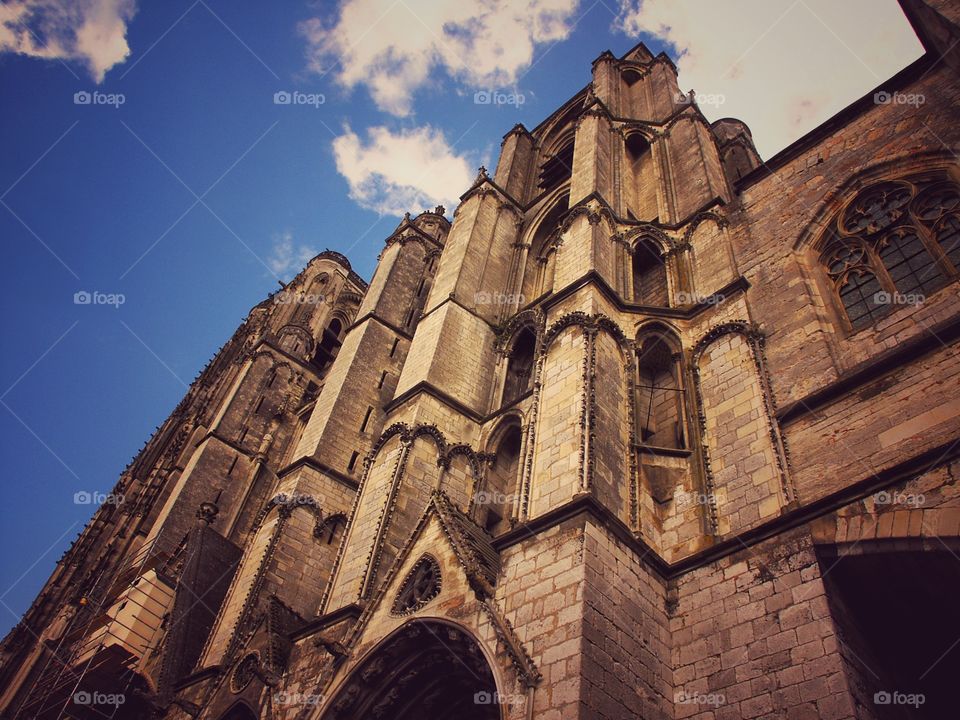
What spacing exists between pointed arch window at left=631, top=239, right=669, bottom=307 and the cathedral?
0.28ft

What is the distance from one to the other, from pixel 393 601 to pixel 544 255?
11.5 m

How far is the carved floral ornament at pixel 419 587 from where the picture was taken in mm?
8805

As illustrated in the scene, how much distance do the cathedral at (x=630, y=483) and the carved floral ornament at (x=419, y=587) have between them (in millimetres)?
29

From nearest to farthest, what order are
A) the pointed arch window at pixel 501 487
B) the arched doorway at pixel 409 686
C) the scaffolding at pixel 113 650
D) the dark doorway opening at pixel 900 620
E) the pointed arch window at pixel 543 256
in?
the dark doorway opening at pixel 900 620 → the arched doorway at pixel 409 686 → the pointed arch window at pixel 501 487 → the scaffolding at pixel 113 650 → the pointed arch window at pixel 543 256

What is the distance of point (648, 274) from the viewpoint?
48.5 ft

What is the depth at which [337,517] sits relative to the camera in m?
14.5

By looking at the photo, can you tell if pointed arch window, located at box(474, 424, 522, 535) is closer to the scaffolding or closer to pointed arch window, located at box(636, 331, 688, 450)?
pointed arch window, located at box(636, 331, 688, 450)

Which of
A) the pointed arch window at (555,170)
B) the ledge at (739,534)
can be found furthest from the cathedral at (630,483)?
the pointed arch window at (555,170)

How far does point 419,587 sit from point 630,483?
286 cm

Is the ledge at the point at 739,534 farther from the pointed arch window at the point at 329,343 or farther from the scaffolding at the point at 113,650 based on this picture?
the pointed arch window at the point at 329,343

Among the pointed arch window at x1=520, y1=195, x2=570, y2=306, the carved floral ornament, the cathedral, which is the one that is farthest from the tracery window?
the pointed arch window at x1=520, y1=195, x2=570, y2=306

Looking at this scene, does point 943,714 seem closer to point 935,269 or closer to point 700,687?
point 700,687

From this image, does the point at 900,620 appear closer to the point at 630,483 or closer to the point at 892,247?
the point at 630,483

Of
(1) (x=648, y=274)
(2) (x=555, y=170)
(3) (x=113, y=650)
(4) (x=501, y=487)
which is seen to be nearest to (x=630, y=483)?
(4) (x=501, y=487)
